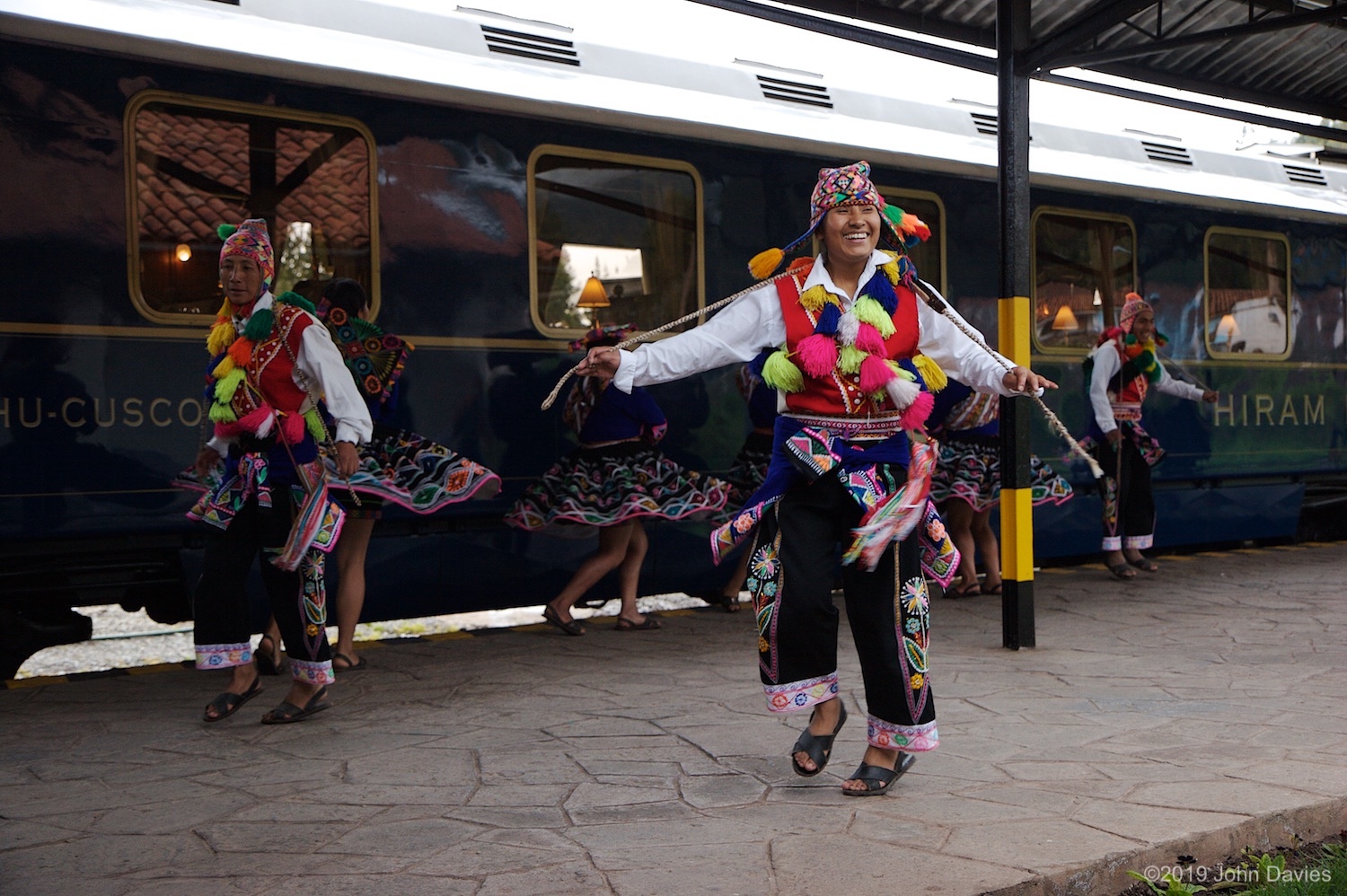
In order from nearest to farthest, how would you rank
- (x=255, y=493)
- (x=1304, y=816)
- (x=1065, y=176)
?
(x=1304, y=816) < (x=255, y=493) < (x=1065, y=176)

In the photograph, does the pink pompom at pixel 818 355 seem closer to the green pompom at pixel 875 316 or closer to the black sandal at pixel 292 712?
the green pompom at pixel 875 316

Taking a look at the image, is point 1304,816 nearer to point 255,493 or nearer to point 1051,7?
point 255,493

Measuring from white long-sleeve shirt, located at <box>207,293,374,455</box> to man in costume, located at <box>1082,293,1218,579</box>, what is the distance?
18.1ft

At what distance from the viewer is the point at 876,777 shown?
4.02m

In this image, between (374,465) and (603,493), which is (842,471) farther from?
(603,493)

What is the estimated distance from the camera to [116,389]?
5.70 m

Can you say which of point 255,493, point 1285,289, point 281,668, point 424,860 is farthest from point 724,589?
point 1285,289

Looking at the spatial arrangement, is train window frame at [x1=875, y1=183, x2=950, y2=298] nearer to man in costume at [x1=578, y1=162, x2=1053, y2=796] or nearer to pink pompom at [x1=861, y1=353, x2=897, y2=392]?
man in costume at [x1=578, y1=162, x2=1053, y2=796]

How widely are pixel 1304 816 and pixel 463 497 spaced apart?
12.5 ft

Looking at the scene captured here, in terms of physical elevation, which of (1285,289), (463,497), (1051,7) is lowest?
(463,497)

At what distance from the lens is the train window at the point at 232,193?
5801 mm

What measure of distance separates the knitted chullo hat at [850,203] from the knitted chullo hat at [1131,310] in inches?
193

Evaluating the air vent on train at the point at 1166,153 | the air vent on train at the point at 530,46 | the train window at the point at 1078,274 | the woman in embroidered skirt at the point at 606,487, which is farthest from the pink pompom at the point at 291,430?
the air vent on train at the point at 1166,153

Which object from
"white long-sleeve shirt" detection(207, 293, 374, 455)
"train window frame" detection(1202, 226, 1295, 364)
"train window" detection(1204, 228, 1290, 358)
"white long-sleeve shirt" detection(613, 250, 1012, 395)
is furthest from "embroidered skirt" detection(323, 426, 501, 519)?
"train window" detection(1204, 228, 1290, 358)
